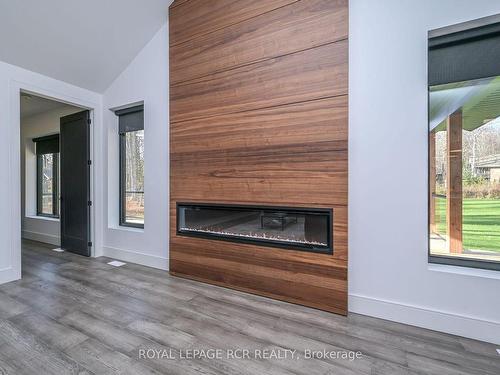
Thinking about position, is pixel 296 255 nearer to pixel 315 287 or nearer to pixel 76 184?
pixel 315 287

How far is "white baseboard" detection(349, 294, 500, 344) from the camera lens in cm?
178

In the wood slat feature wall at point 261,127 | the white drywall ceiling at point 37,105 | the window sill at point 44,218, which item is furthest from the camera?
the window sill at point 44,218

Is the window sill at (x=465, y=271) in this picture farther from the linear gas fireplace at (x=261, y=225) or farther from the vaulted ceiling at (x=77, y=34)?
the vaulted ceiling at (x=77, y=34)

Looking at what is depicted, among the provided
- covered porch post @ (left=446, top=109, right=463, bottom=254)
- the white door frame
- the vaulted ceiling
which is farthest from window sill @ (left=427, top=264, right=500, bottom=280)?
the white door frame

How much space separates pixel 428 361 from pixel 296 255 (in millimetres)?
1123

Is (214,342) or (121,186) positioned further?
(121,186)

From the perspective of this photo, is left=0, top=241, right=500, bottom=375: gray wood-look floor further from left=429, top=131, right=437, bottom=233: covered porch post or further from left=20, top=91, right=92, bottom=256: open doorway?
left=20, top=91, right=92, bottom=256: open doorway

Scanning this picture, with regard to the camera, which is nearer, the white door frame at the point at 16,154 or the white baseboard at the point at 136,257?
the white door frame at the point at 16,154

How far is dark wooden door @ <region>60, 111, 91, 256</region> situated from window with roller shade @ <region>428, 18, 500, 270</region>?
4378mm

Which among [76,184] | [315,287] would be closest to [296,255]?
[315,287]

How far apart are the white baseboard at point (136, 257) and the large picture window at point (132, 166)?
16.3 inches

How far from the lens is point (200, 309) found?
2246mm

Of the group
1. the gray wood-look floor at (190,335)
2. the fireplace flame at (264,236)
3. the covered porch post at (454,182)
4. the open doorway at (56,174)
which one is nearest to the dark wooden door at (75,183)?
the open doorway at (56,174)

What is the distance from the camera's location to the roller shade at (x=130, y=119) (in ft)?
12.2
